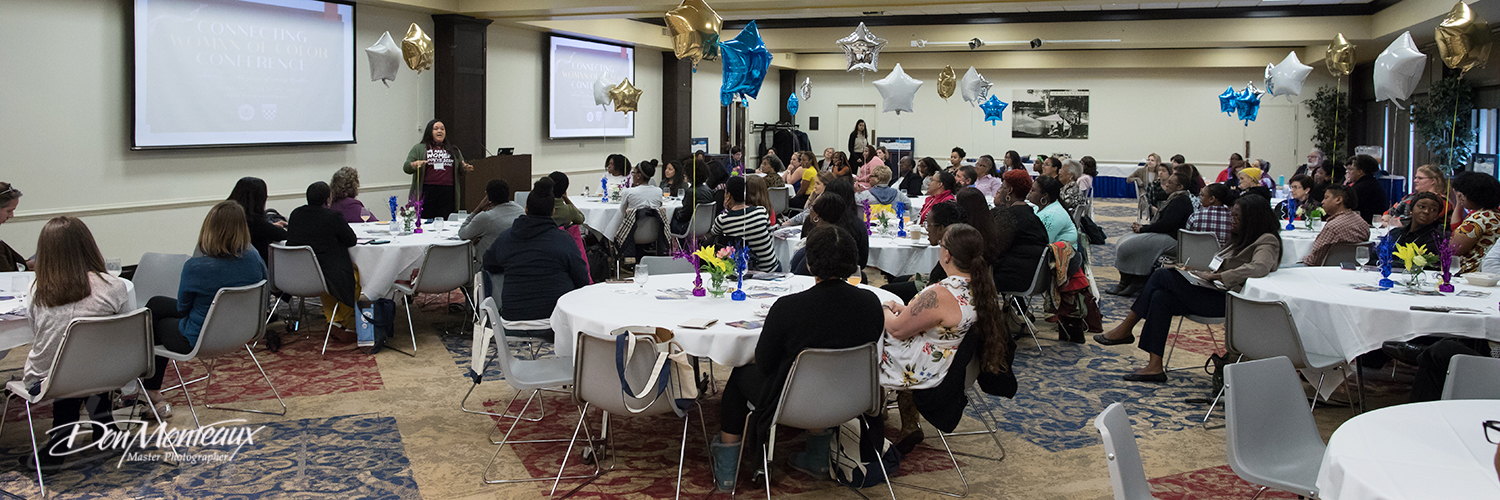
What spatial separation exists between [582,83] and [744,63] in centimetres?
964

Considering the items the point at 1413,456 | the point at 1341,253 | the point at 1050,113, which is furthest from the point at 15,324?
the point at 1050,113

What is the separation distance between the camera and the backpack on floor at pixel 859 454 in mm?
4141

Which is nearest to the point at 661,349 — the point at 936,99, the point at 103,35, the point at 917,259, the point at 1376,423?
the point at 1376,423

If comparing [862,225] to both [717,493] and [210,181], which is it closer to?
[717,493]

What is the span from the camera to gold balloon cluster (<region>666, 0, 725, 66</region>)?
6.21 meters

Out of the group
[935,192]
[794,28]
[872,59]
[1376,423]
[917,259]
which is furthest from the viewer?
[794,28]

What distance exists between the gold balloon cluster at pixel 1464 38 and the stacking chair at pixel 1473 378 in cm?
444

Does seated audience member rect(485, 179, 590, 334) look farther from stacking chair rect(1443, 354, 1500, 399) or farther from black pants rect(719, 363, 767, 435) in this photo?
stacking chair rect(1443, 354, 1500, 399)

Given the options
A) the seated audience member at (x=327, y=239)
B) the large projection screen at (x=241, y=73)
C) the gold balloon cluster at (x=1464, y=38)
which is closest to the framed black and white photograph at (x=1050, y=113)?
the large projection screen at (x=241, y=73)

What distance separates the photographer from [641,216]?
944cm

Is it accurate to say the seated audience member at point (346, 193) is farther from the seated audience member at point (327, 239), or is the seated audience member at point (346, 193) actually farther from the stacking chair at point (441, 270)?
the stacking chair at point (441, 270)

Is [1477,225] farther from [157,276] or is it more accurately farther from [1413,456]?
[157,276]

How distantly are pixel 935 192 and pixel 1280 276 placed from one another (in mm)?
2997

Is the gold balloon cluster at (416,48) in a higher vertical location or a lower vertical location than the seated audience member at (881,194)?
higher
